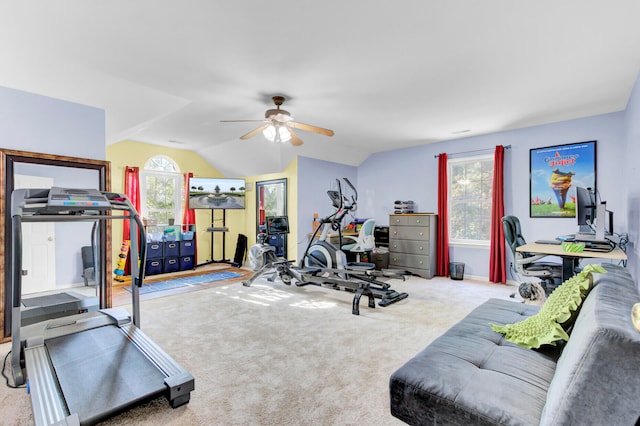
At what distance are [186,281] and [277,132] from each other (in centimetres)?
334

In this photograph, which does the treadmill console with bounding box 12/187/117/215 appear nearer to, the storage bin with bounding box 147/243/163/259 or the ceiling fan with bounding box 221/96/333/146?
the ceiling fan with bounding box 221/96/333/146

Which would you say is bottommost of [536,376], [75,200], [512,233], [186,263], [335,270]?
[186,263]

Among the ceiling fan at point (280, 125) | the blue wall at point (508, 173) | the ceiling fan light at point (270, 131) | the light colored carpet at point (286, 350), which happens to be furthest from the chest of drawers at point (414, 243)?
the ceiling fan light at point (270, 131)

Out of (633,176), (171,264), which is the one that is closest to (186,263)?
(171,264)

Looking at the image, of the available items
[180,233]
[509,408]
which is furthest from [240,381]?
[180,233]

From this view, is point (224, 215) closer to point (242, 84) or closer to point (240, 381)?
point (242, 84)

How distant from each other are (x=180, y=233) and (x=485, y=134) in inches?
247

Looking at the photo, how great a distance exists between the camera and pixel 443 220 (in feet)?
19.0

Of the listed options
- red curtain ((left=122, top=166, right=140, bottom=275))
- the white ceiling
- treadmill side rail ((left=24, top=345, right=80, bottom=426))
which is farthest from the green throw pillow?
red curtain ((left=122, top=166, right=140, bottom=275))

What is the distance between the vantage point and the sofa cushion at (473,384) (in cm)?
115

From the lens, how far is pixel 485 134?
213 inches

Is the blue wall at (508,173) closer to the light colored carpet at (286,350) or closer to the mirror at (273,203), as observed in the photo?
the light colored carpet at (286,350)

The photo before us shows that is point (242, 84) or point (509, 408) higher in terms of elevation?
point (242, 84)

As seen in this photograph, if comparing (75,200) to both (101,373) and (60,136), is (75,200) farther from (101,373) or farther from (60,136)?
(60,136)
